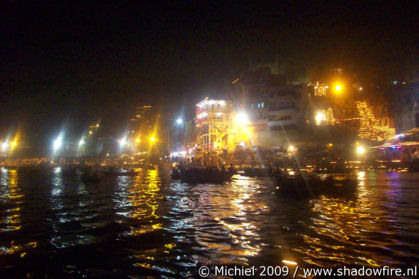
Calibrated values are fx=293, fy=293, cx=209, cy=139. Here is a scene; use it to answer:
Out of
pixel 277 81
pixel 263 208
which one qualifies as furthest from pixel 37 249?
pixel 277 81

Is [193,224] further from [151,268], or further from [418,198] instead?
[418,198]

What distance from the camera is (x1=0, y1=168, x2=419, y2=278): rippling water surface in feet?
24.7

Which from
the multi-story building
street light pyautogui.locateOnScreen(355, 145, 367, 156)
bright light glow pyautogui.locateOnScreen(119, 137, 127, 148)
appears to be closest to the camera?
street light pyautogui.locateOnScreen(355, 145, 367, 156)

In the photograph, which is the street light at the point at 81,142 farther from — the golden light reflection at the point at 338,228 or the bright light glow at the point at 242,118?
the golden light reflection at the point at 338,228

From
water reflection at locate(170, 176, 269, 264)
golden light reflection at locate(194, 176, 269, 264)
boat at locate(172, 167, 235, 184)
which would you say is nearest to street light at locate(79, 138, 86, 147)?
boat at locate(172, 167, 235, 184)

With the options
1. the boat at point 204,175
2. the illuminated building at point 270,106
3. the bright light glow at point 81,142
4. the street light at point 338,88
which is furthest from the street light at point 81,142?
the street light at point 338,88

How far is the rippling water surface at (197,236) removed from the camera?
24.7 ft

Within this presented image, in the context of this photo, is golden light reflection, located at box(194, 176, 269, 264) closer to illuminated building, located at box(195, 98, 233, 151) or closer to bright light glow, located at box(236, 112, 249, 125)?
illuminated building, located at box(195, 98, 233, 151)

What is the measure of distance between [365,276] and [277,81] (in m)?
58.4

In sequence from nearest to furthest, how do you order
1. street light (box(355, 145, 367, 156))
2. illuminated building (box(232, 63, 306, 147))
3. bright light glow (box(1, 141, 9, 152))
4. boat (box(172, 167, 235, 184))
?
boat (box(172, 167, 235, 184)) → street light (box(355, 145, 367, 156)) → illuminated building (box(232, 63, 306, 147)) → bright light glow (box(1, 141, 9, 152))

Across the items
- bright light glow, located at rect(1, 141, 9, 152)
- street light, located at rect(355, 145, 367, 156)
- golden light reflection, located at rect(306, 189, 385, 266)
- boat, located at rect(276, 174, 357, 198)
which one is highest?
bright light glow, located at rect(1, 141, 9, 152)

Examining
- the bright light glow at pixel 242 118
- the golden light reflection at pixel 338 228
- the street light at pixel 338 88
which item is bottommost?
the golden light reflection at pixel 338 228

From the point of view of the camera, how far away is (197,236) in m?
10.0

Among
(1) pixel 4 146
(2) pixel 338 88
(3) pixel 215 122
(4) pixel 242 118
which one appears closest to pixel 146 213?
(3) pixel 215 122
